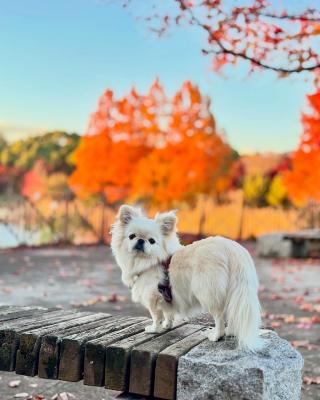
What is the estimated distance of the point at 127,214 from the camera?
3.72m

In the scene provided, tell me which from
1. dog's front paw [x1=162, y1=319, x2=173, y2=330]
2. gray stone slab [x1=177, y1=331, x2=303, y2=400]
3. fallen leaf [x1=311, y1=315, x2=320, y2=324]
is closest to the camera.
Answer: gray stone slab [x1=177, y1=331, x2=303, y2=400]

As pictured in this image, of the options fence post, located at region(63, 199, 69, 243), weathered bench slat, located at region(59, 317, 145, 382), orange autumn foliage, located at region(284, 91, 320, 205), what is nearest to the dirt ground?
weathered bench slat, located at region(59, 317, 145, 382)

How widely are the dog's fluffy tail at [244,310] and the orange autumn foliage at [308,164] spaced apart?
17.0m

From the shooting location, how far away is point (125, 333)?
12.2 ft

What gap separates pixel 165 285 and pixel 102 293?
6.36 meters

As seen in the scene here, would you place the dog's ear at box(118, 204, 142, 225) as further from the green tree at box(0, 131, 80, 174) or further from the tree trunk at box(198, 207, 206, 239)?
the green tree at box(0, 131, 80, 174)

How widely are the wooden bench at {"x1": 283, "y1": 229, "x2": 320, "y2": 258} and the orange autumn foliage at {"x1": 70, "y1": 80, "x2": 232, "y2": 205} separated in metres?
5.80

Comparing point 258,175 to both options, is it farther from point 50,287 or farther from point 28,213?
point 50,287

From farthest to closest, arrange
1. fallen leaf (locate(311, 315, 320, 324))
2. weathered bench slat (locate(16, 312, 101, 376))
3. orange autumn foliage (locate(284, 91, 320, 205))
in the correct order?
orange autumn foliage (locate(284, 91, 320, 205))
fallen leaf (locate(311, 315, 320, 324))
weathered bench slat (locate(16, 312, 101, 376))

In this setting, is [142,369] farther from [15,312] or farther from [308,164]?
[308,164]

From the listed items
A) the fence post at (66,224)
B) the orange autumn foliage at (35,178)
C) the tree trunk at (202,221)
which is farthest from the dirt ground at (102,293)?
the orange autumn foliage at (35,178)

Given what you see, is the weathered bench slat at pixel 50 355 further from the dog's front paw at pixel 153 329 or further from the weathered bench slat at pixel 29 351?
the dog's front paw at pixel 153 329

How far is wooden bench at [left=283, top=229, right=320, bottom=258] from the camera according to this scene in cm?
1614

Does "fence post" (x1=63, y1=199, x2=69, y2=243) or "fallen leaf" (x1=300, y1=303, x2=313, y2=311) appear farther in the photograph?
"fence post" (x1=63, y1=199, x2=69, y2=243)
